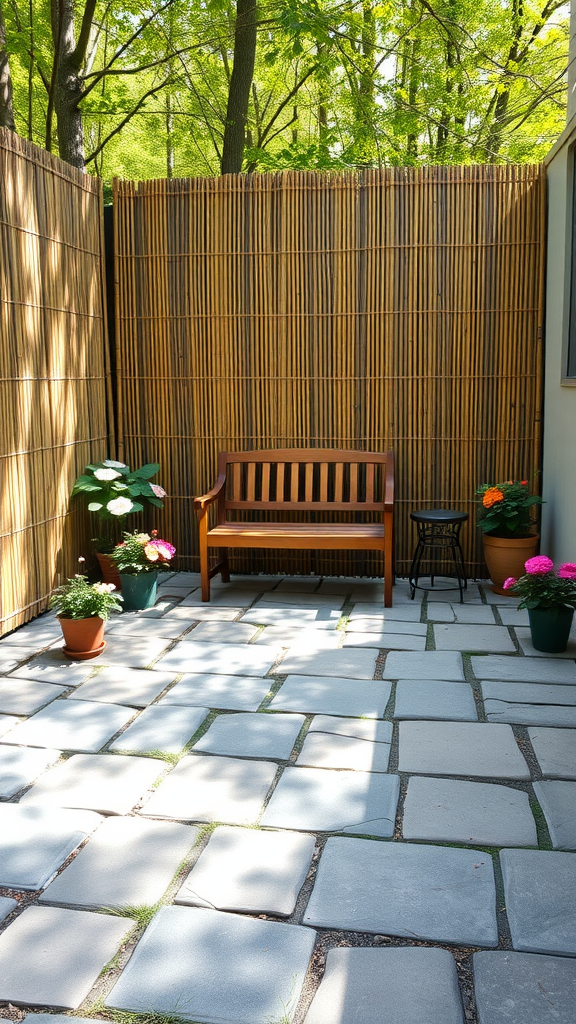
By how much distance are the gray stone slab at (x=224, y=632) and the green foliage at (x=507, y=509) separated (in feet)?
5.28

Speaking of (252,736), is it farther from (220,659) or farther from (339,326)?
(339,326)

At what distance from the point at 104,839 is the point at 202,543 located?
271 cm

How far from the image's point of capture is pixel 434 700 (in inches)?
134

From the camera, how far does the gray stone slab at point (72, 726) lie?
3.05 metres

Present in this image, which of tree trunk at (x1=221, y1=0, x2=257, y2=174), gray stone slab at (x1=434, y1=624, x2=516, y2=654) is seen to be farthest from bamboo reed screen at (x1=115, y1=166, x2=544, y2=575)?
tree trunk at (x1=221, y1=0, x2=257, y2=174)

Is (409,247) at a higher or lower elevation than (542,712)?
higher

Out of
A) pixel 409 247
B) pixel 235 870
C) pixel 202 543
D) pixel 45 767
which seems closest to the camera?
pixel 235 870

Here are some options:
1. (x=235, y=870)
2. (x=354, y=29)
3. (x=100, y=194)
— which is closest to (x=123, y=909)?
(x=235, y=870)

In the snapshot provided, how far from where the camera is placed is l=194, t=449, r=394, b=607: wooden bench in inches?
196

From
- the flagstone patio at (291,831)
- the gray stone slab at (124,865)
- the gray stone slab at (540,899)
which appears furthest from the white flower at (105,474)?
the gray stone slab at (540,899)

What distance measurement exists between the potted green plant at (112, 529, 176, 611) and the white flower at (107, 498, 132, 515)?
0.48ft

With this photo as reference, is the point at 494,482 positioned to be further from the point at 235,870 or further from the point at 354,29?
the point at 354,29

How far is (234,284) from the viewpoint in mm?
5574

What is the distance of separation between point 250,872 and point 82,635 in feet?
6.52
